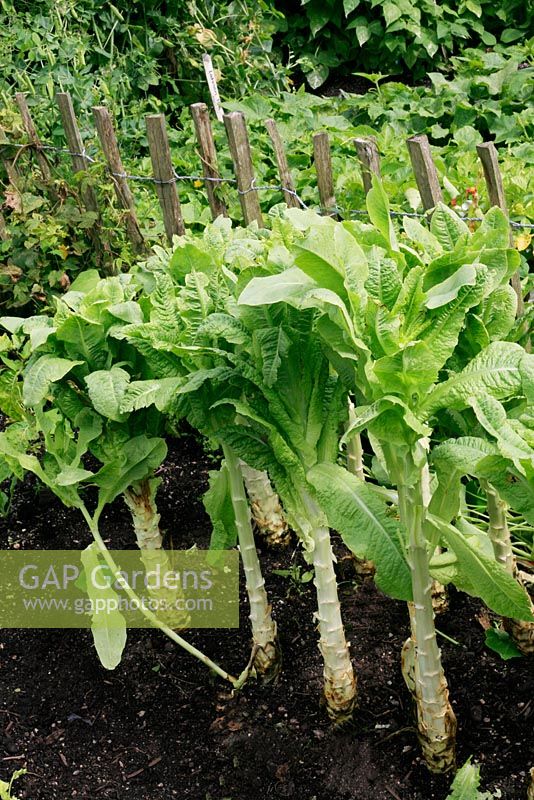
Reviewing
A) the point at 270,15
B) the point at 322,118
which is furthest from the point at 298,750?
the point at 270,15

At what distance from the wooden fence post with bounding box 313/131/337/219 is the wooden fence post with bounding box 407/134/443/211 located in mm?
544

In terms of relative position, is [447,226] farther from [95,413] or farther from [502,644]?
[502,644]

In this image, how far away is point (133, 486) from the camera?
282 cm

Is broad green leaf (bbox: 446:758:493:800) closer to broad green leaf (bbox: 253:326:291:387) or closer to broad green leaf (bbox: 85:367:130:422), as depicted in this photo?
broad green leaf (bbox: 253:326:291:387)

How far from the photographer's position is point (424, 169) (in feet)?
9.96

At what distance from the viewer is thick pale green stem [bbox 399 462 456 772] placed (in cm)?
208

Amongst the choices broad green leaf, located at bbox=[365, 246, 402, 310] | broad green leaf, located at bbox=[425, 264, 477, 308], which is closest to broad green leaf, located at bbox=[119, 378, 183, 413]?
broad green leaf, located at bbox=[365, 246, 402, 310]

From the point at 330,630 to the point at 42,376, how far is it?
39.5 inches

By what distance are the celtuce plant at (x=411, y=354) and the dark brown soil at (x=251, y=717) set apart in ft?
1.19

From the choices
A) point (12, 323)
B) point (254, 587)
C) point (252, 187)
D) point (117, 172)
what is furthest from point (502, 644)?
point (117, 172)

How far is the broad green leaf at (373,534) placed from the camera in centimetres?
209

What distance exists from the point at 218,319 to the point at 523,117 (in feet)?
12.0

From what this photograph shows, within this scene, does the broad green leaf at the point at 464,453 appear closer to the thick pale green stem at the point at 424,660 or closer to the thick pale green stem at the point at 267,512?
the thick pale green stem at the point at 424,660

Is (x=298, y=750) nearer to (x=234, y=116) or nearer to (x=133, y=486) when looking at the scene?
(x=133, y=486)
